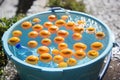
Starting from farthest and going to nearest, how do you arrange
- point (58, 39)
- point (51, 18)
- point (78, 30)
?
1. point (51, 18)
2. point (78, 30)
3. point (58, 39)

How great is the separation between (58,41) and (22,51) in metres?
0.31

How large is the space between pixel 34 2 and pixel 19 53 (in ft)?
6.74

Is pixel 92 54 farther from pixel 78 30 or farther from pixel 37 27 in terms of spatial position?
pixel 37 27

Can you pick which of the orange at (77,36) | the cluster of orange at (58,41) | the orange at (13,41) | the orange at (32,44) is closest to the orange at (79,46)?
the cluster of orange at (58,41)

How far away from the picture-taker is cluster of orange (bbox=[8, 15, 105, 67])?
2051 millimetres

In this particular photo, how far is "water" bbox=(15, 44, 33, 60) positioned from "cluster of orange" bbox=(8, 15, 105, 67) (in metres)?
0.04

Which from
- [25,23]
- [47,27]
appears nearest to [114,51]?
[47,27]

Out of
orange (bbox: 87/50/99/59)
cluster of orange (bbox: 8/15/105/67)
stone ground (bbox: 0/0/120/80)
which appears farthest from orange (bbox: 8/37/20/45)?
stone ground (bbox: 0/0/120/80)

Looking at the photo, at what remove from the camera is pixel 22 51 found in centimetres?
223

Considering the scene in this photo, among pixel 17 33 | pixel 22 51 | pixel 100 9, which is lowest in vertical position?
pixel 100 9


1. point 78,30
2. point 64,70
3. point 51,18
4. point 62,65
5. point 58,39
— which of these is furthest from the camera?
point 51,18

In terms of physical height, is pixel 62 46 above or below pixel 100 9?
above

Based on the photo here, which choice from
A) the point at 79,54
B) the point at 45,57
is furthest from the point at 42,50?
the point at 79,54

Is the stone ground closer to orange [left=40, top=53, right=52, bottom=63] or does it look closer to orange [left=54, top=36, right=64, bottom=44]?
orange [left=54, top=36, right=64, bottom=44]
